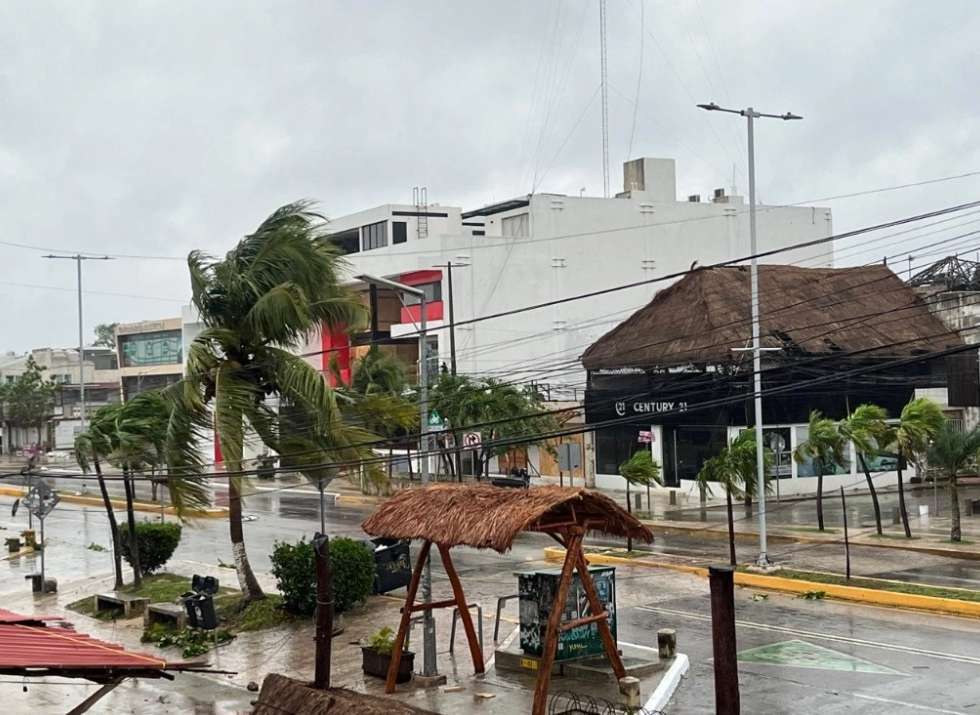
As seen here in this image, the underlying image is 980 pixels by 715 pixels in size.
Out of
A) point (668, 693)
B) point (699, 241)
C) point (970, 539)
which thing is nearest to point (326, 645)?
point (668, 693)

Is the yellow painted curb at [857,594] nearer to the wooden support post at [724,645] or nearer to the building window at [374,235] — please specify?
the wooden support post at [724,645]

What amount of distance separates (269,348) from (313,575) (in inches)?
173

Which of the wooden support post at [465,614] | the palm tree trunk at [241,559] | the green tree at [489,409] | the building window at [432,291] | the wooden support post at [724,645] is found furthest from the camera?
the building window at [432,291]

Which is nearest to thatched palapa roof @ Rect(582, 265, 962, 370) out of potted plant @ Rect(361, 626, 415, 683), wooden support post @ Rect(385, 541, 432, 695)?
potted plant @ Rect(361, 626, 415, 683)

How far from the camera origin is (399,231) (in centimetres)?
6469

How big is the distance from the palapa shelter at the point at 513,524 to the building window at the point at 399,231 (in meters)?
48.4

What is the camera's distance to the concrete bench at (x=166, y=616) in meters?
22.3

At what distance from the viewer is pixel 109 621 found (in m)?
24.3

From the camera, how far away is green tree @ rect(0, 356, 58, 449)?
279ft

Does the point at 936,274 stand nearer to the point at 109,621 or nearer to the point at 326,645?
the point at 109,621

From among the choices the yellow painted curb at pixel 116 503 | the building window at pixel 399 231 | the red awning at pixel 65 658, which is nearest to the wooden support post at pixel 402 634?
the red awning at pixel 65 658

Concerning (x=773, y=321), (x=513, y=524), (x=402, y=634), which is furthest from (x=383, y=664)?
(x=773, y=321)

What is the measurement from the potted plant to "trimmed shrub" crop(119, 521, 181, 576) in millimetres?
12418

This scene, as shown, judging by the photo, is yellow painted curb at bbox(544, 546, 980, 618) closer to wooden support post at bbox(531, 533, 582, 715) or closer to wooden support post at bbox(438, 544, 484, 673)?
wooden support post at bbox(438, 544, 484, 673)
